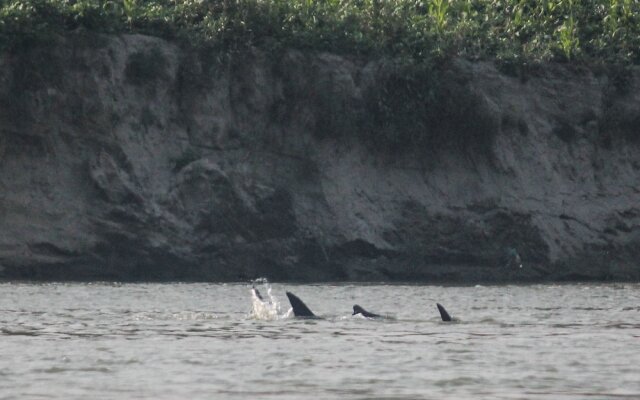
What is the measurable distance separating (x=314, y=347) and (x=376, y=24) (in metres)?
15.8

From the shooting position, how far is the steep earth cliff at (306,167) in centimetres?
2600

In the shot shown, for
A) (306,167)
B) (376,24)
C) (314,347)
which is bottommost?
(314,347)

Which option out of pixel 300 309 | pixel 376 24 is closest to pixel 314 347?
pixel 300 309

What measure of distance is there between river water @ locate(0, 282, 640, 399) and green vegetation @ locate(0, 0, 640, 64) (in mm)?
6682

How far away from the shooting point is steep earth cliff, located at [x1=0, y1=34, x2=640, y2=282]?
26000 mm

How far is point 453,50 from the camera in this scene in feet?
96.5

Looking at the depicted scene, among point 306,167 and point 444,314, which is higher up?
point 306,167

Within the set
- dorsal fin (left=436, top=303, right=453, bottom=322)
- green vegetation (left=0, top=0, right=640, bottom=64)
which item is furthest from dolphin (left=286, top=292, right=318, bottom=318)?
green vegetation (left=0, top=0, right=640, bottom=64)

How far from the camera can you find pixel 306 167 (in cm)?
2789

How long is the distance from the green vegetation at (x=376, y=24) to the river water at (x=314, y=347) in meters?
6.68

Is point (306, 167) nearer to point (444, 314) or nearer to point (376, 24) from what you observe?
point (376, 24)

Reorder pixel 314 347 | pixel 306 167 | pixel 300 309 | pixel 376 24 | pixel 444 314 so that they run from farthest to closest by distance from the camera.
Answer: pixel 376 24 < pixel 306 167 < pixel 300 309 < pixel 444 314 < pixel 314 347

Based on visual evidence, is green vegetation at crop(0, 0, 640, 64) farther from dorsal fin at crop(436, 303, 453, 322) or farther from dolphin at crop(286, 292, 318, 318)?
dorsal fin at crop(436, 303, 453, 322)

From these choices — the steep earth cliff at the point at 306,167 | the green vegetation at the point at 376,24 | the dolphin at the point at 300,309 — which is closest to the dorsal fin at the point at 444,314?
the dolphin at the point at 300,309
